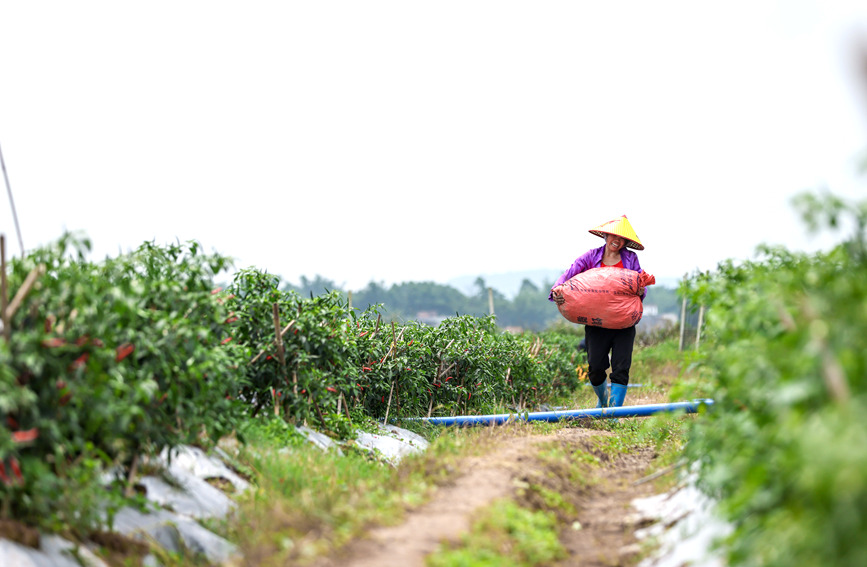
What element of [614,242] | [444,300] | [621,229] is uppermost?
[621,229]

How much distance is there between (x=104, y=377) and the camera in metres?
3.51

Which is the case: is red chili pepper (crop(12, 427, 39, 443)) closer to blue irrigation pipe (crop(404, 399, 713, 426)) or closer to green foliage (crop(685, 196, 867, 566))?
green foliage (crop(685, 196, 867, 566))

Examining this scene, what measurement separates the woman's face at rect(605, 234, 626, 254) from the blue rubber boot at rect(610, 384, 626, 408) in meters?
1.41

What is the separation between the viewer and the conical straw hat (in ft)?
25.8

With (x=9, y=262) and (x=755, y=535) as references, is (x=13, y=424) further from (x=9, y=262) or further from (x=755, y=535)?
(x=755, y=535)

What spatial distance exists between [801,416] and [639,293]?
17.8 feet

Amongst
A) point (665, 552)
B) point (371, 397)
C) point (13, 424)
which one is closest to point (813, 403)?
point (665, 552)

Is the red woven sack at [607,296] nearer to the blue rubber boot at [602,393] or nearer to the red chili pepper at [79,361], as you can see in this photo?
the blue rubber boot at [602,393]

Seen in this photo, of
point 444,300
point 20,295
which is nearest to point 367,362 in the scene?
point 20,295

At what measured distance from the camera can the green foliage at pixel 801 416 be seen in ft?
7.06

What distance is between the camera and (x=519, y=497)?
438 centimetres

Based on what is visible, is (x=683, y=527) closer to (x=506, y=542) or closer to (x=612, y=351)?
(x=506, y=542)

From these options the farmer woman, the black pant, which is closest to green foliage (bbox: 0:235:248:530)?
the farmer woman

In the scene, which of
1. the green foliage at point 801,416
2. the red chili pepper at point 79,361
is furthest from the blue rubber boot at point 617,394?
the red chili pepper at point 79,361
